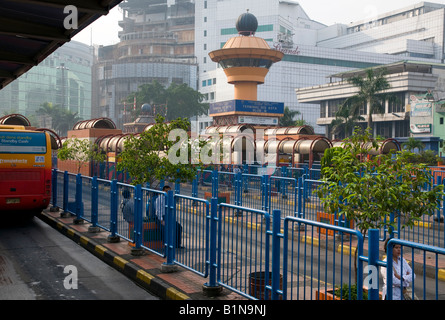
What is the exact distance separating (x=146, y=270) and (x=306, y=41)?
138m

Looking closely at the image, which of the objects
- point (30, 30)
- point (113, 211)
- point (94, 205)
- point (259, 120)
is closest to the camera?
point (30, 30)

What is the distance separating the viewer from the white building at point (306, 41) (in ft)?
345

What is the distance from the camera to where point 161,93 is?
94562mm

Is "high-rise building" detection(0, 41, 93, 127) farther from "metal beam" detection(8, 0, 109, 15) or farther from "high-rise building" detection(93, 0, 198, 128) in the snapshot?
"metal beam" detection(8, 0, 109, 15)

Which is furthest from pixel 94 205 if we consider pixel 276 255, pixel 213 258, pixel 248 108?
pixel 248 108

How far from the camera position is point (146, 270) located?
28.8ft

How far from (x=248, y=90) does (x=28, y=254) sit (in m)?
43.4

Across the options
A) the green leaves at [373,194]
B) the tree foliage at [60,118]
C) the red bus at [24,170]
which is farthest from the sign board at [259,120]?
the tree foliage at [60,118]

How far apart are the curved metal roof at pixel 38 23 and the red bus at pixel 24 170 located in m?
2.76

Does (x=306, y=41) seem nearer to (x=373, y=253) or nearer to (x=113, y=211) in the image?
(x=113, y=211)

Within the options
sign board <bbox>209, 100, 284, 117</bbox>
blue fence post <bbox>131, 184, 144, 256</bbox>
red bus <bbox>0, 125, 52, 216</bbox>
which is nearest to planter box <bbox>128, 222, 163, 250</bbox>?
blue fence post <bbox>131, 184, 144, 256</bbox>

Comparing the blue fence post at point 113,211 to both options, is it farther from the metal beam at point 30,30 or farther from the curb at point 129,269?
the metal beam at point 30,30
